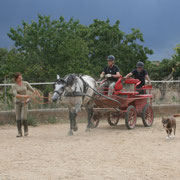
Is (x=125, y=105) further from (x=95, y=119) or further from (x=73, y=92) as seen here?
(x=73, y=92)

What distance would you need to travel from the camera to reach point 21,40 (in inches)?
784

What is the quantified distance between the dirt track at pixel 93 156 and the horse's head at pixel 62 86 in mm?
1172

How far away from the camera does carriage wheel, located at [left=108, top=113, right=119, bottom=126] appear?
1317 centimetres

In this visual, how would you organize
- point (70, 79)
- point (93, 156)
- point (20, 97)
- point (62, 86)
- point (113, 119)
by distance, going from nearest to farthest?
1. point (93, 156)
2. point (62, 86)
3. point (20, 97)
4. point (70, 79)
5. point (113, 119)

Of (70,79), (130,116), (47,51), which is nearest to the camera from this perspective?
(70,79)

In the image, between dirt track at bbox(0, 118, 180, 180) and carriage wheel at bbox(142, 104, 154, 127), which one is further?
carriage wheel at bbox(142, 104, 154, 127)

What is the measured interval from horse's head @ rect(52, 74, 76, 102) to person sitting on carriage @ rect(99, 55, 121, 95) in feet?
4.75

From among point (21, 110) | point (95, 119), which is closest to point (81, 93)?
point (21, 110)

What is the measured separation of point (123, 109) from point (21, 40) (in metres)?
8.86

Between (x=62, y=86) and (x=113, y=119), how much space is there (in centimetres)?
378

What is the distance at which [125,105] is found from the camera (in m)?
12.5

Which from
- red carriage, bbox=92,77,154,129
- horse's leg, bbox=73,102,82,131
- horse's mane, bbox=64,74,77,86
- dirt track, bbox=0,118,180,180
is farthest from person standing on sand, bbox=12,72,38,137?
red carriage, bbox=92,77,154,129

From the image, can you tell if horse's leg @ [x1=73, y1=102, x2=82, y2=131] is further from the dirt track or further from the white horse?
the dirt track

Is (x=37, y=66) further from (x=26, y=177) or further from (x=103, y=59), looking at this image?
(x=26, y=177)
